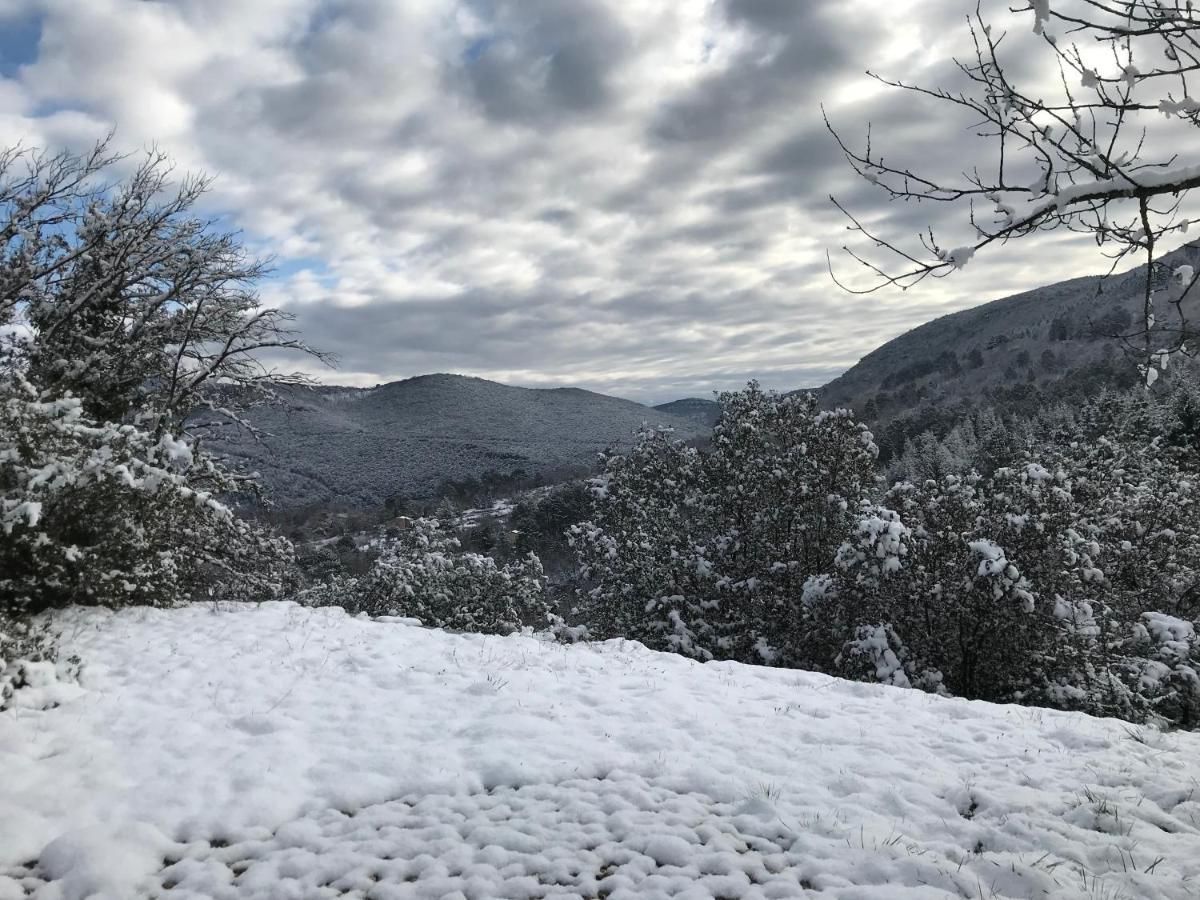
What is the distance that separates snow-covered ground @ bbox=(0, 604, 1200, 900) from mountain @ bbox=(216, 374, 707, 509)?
8553 cm

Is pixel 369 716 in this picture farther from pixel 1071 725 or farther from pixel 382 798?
pixel 1071 725

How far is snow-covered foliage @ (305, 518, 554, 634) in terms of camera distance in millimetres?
20062

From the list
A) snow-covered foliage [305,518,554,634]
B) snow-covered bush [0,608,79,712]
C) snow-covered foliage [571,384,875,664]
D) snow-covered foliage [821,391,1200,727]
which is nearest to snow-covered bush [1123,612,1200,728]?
snow-covered foliage [821,391,1200,727]

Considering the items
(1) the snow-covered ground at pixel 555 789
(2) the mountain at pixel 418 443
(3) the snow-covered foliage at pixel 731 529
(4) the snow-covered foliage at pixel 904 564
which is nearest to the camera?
(1) the snow-covered ground at pixel 555 789

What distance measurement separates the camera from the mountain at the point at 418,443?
119 m

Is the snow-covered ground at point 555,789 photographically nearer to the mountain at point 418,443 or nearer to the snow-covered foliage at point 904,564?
the snow-covered foliage at point 904,564

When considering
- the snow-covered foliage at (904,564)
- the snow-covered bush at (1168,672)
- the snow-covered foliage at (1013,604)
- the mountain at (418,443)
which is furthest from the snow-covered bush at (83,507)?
the mountain at (418,443)

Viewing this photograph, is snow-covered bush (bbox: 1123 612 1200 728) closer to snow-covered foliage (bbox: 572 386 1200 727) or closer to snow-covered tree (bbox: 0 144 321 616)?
snow-covered foliage (bbox: 572 386 1200 727)

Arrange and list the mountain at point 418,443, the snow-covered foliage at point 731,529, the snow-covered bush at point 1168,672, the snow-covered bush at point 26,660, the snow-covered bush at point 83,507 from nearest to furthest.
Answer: the snow-covered bush at point 26,660, the snow-covered bush at point 83,507, the snow-covered bush at point 1168,672, the snow-covered foliage at point 731,529, the mountain at point 418,443

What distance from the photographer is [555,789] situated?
208 inches

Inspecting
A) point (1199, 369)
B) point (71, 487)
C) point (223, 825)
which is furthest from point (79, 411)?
point (1199, 369)

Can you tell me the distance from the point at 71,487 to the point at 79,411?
3.71ft

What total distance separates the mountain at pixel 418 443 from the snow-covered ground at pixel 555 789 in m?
85.5

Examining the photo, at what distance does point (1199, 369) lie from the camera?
72.1 meters
